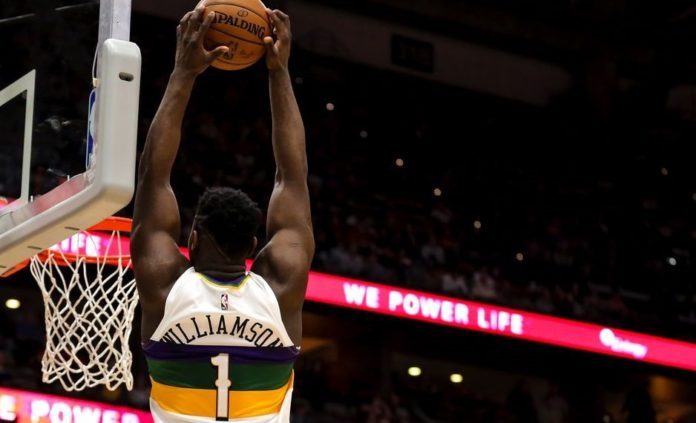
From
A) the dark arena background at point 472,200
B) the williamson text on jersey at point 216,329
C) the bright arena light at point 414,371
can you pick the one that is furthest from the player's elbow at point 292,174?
the bright arena light at point 414,371

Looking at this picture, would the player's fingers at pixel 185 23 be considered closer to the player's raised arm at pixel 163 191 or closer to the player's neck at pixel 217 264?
the player's raised arm at pixel 163 191

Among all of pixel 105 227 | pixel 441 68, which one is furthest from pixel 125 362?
pixel 441 68

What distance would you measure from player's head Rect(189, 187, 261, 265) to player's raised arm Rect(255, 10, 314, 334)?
104 mm

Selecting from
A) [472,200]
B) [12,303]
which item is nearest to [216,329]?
[12,303]

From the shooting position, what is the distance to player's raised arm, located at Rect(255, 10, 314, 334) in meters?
2.86

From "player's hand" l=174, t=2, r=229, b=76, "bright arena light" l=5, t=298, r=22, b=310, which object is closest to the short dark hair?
"player's hand" l=174, t=2, r=229, b=76

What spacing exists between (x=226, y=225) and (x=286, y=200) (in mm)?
255

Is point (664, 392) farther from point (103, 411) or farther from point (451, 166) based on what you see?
point (103, 411)

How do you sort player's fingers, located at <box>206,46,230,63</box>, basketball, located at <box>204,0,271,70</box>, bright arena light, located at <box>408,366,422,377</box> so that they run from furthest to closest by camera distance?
bright arena light, located at <box>408,366,422,377</box> → basketball, located at <box>204,0,271,70</box> → player's fingers, located at <box>206,46,230,63</box>

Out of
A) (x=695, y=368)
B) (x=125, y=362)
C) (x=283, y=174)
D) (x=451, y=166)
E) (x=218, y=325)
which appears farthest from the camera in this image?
(x=451, y=166)

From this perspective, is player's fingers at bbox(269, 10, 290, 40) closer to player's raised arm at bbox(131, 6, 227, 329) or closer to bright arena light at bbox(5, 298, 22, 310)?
player's raised arm at bbox(131, 6, 227, 329)

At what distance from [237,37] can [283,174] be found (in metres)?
0.34

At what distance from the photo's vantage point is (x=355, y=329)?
1498 centimetres

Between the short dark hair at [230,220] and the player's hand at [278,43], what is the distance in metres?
0.41
